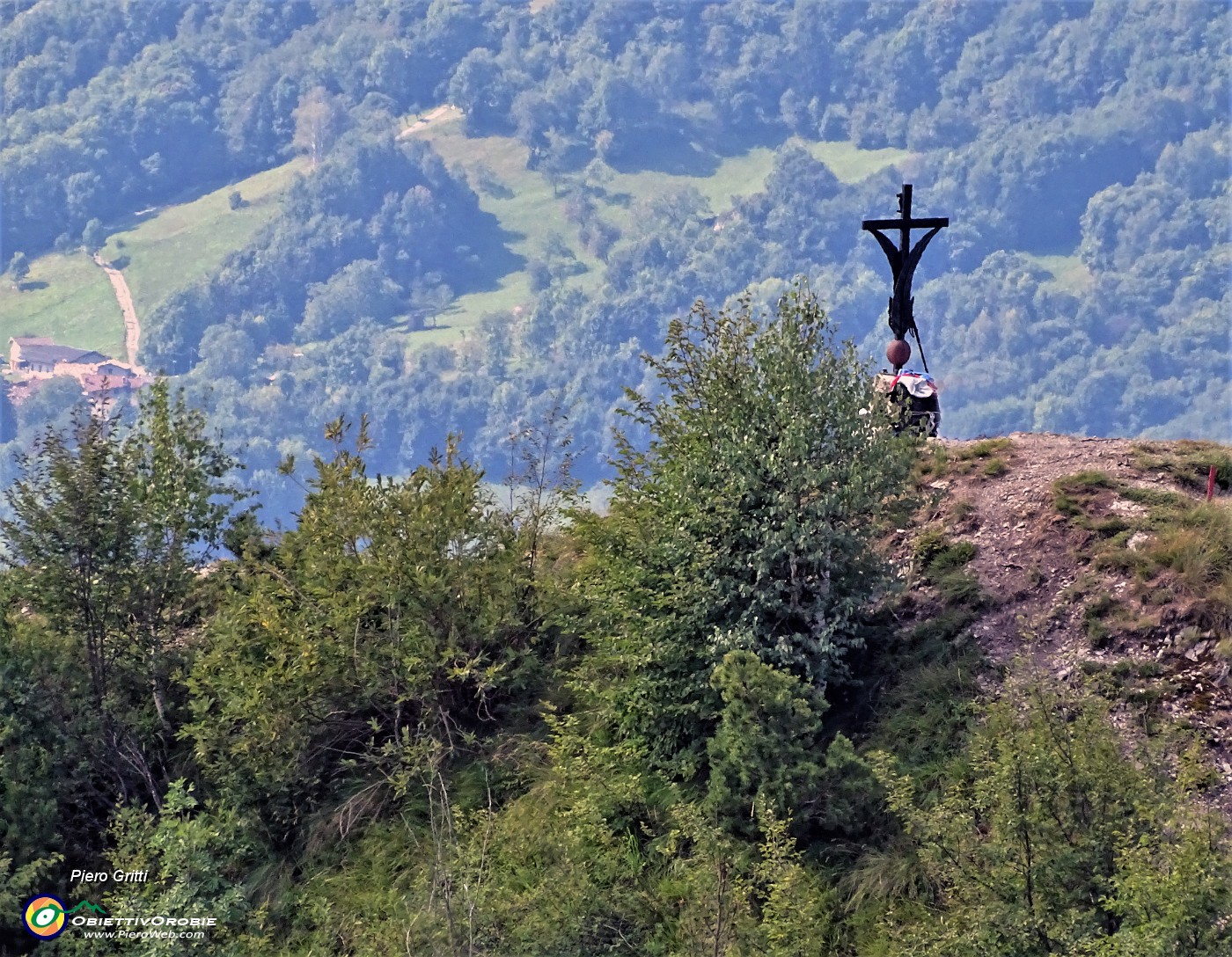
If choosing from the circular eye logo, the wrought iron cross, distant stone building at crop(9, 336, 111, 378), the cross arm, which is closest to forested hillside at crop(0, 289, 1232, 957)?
the circular eye logo

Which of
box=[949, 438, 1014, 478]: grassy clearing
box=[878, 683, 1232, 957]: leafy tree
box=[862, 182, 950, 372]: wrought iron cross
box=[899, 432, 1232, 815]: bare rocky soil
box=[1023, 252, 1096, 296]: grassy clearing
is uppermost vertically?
box=[1023, 252, 1096, 296]: grassy clearing

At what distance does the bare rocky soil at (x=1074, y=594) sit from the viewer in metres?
18.4

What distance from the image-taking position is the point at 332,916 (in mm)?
21125

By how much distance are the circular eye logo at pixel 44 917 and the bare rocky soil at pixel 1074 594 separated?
41.6ft

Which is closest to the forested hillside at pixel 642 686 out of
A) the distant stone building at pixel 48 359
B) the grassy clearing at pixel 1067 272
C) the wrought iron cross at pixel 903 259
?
Result: the wrought iron cross at pixel 903 259

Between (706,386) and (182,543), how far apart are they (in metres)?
8.60

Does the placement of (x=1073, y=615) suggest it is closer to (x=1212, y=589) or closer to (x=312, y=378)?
(x=1212, y=589)

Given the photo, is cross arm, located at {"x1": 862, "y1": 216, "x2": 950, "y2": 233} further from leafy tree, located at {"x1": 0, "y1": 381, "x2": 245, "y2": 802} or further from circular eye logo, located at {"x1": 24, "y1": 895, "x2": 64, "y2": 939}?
circular eye logo, located at {"x1": 24, "y1": 895, "x2": 64, "y2": 939}

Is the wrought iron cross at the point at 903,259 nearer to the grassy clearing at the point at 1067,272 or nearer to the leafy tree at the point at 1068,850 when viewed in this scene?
the leafy tree at the point at 1068,850

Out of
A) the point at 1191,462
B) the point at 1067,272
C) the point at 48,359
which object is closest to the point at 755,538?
the point at 1191,462

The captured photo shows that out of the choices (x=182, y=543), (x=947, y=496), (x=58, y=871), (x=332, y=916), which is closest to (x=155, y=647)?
(x=182, y=543)

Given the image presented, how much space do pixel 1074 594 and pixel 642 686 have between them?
5636 millimetres

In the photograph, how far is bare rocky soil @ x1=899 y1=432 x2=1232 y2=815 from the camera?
725 inches

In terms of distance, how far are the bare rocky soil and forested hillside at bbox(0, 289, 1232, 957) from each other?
0.20ft
